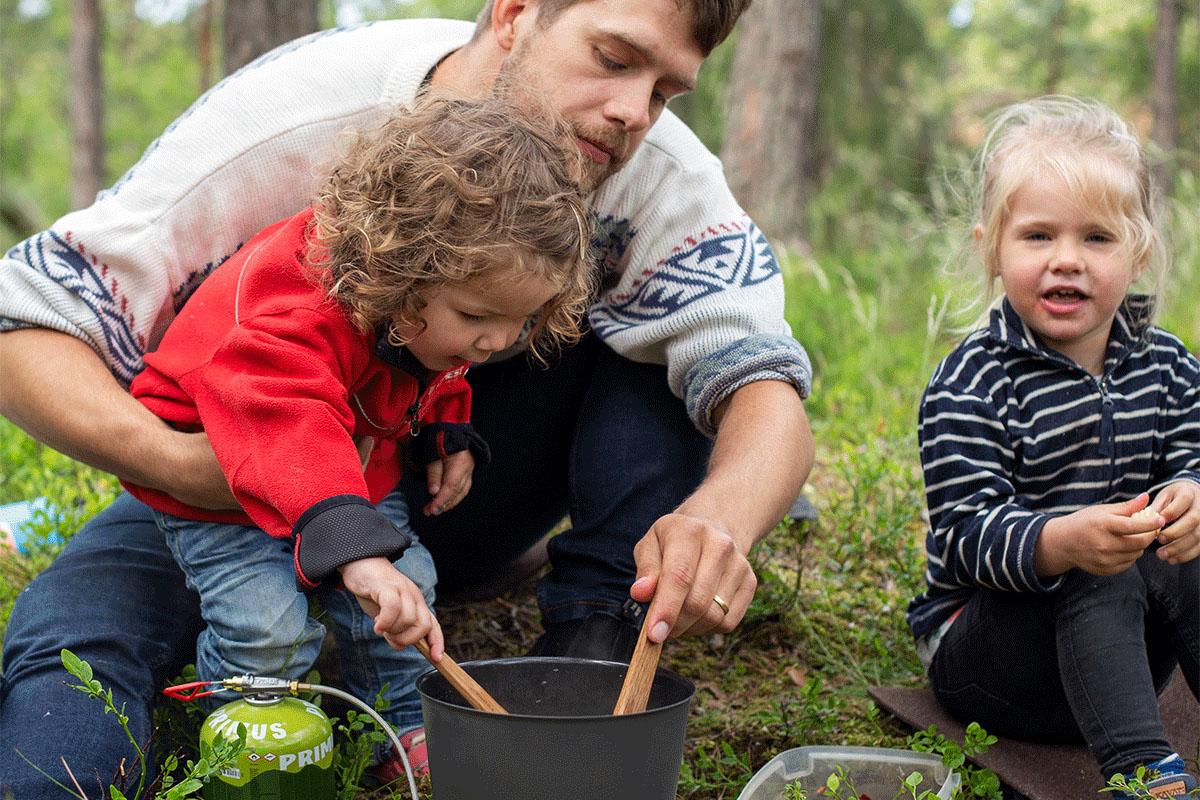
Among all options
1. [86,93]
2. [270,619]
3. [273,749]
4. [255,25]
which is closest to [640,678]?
[273,749]

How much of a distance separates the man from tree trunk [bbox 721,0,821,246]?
4356 mm

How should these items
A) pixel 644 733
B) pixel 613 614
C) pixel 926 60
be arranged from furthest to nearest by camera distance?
pixel 926 60 < pixel 613 614 < pixel 644 733

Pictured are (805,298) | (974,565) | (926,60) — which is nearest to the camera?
(974,565)

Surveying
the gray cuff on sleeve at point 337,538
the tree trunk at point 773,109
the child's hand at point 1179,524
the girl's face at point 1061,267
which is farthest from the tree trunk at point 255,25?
the child's hand at point 1179,524

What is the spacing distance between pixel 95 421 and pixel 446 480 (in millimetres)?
557

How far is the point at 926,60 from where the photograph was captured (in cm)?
809

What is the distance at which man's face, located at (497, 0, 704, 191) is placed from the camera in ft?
5.70

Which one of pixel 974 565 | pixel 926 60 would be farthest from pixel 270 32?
pixel 926 60

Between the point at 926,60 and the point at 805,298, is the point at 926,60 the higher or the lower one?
the higher one

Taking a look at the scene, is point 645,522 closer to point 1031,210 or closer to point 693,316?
point 693,316

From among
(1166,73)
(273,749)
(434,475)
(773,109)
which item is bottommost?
(273,749)

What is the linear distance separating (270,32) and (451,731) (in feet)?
14.6

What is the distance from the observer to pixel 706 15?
1.75 m

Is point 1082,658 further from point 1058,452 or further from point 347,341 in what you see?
point 347,341
